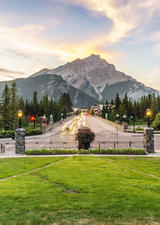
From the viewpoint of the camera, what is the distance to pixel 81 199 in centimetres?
806

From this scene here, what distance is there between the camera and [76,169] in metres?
13.0

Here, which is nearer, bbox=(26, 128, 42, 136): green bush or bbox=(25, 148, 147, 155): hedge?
bbox=(25, 148, 147, 155): hedge

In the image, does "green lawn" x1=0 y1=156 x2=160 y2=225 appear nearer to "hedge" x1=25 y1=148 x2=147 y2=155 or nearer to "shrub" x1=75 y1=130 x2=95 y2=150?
"hedge" x1=25 y1=148 x2=147 y2=155

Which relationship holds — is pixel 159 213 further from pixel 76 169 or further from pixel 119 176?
pixel 76 169

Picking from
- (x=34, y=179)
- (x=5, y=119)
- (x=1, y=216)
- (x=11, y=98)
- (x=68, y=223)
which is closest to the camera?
(x=68, y=223)

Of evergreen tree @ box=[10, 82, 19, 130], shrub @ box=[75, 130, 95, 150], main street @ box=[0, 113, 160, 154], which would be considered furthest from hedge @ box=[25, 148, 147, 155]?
evergreen tree @ box=[10, 82, 19, 130]

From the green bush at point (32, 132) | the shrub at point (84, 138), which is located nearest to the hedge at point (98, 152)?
the shrub at point (84, 138)

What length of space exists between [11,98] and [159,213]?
51.5 meters

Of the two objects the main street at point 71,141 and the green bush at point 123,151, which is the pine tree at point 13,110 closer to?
the main street at point 71,141

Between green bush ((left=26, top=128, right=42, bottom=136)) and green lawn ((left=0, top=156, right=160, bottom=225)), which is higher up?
green bush ((left=26, top=128, right=42, bottom=136))

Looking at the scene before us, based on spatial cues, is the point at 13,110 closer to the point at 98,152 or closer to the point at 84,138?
the point at 84,138

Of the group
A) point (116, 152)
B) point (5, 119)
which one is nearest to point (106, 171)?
point (116, 152)

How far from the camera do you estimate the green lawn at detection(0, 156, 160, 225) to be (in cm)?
666

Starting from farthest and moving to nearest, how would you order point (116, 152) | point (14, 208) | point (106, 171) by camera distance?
point (116, 152) < point (106, 171) < point (14, 208)
